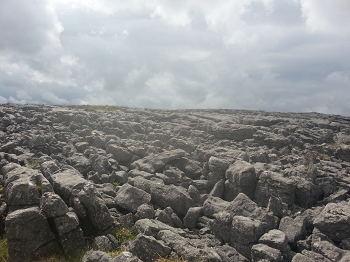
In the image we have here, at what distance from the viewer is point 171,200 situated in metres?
18.6

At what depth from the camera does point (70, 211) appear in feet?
45.1

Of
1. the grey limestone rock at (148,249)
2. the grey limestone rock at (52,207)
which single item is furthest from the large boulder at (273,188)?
the grey limestone rock at (52,207)

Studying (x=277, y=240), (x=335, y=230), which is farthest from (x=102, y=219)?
(x=335, y=230)

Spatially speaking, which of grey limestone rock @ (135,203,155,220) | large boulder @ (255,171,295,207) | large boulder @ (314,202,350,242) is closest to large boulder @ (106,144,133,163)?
→ grey limestone rock @ (135,203,155,220)

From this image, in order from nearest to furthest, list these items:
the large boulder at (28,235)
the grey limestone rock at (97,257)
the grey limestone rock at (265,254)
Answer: the grey limestone rock at (97,257) < the large boulder at (28,235) < the grey limestone rock at (265,254)

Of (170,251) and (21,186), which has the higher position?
(21,186)

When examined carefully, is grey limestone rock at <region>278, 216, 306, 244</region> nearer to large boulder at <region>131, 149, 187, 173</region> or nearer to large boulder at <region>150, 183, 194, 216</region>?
large boulder at <region>150, 183, 194, 216</region>

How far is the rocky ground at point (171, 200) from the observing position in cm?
1277

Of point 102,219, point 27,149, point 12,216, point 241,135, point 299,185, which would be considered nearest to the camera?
point 12,216

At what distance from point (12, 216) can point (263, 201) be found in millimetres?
16627

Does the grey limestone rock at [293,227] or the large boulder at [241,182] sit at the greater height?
the large boulder at [241,182]

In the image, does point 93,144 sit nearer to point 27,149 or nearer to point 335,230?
point 27,149

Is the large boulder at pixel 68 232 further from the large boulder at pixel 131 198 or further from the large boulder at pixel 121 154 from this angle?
the large boulder at pixel 121 154

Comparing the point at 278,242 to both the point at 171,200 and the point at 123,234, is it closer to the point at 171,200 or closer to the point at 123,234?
the point at 171,200
